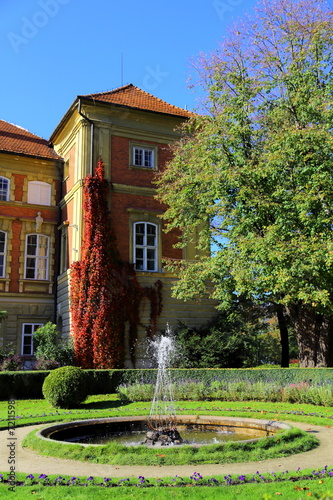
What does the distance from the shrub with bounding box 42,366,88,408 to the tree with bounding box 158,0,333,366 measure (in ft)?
20.3

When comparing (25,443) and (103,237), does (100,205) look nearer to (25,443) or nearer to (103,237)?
(103,237)

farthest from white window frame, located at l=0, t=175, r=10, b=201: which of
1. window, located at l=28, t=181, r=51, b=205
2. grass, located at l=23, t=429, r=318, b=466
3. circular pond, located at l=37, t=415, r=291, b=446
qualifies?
grass, located at l=23, t=429, r=318, b=466

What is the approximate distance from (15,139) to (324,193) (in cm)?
1834

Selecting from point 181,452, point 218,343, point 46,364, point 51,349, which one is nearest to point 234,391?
point 218,343

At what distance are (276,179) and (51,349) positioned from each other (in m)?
11.6

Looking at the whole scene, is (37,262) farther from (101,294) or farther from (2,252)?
(101,294)

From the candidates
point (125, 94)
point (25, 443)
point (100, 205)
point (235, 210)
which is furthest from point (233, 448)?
point (125, 94)

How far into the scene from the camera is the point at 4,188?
25.9 m

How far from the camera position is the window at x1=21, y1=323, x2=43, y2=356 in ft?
80.5

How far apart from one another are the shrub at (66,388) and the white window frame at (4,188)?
42.9 feet

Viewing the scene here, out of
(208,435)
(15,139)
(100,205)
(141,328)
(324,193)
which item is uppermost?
(15,139)

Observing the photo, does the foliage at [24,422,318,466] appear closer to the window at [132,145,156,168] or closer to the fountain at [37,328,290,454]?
the fountain at [37,328,290,454]

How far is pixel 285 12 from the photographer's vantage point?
1962 cm

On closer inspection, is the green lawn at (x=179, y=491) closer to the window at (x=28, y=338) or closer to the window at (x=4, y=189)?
the window at (x=28, y=338)
